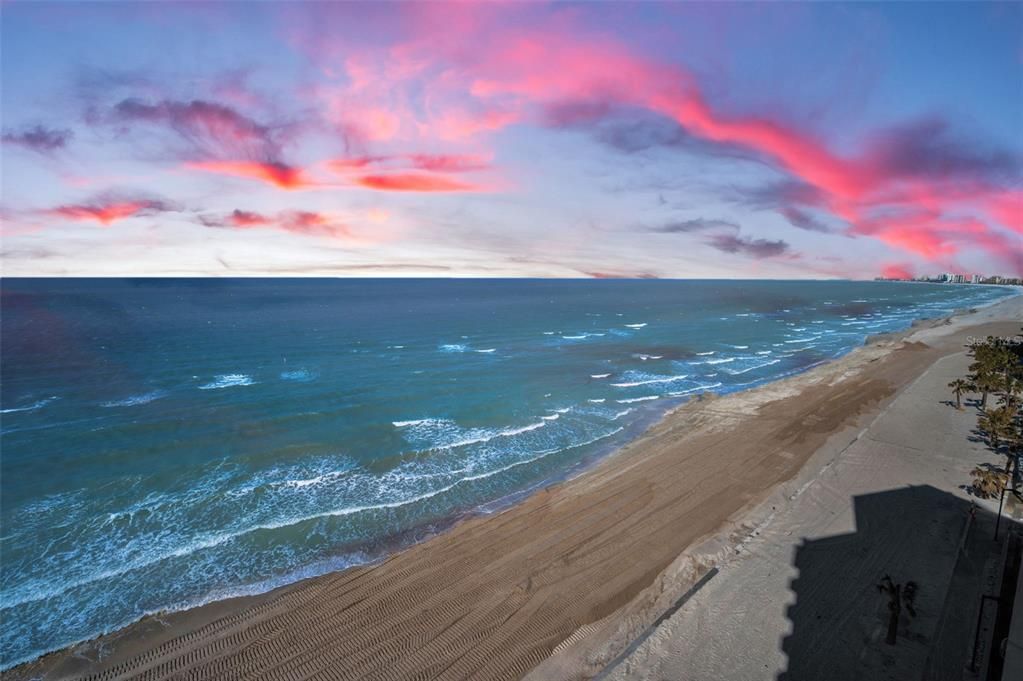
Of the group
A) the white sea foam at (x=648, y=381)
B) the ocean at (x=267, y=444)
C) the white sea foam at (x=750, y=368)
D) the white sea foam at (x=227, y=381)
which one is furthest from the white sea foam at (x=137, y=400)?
the white sea foam at (x=750, y=368)

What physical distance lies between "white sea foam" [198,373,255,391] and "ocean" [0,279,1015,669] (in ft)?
1.10

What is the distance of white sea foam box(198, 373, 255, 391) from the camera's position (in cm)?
3925

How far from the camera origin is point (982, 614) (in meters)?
12.1

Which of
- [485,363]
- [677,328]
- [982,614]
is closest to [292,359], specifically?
[485,363]

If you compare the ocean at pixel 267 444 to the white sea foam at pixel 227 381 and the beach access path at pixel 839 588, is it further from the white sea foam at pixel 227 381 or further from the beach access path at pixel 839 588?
the beach access path at pixel 839 588

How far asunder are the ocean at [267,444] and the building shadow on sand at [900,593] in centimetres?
1197

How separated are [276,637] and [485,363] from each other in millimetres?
37103

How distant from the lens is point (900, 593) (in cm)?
1330

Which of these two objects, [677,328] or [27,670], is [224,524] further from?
[677,328]

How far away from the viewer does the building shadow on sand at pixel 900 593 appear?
36.9 feet

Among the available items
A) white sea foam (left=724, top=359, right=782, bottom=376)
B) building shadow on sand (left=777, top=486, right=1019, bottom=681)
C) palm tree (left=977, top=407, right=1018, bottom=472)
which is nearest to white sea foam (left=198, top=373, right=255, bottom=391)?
building shadow on sand (left=777, top=486, right=1019, bottom=681)

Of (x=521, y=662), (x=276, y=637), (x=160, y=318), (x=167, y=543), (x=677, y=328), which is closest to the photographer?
(x=521, y=662)

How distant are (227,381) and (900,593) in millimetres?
45854

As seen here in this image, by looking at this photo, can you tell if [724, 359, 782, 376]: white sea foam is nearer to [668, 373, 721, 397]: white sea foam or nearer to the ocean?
the ocean
